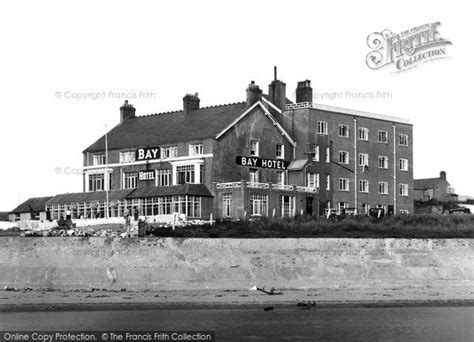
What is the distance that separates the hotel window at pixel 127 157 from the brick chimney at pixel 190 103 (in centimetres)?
631

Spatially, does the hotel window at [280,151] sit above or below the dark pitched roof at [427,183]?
above

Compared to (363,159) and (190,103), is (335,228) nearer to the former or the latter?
(363,159)

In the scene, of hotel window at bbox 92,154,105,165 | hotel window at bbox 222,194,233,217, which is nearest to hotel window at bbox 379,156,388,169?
hotel window at bbox 222,194,233,217

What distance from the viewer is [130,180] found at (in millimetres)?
78250

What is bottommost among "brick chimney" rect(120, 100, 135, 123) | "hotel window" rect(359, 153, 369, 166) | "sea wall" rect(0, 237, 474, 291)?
"sea wall" rect(0, 237, 474, 291)

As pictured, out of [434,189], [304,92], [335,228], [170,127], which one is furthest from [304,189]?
[434,189]

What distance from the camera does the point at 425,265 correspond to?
55.2 metres

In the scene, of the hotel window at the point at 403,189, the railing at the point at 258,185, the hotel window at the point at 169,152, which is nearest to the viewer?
the railing at the point at 258,185

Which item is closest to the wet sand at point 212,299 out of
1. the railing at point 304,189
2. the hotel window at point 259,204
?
the hotel window at point 259,204

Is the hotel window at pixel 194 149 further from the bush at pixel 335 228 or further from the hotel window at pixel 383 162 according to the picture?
the hotel window at pixel 383 162

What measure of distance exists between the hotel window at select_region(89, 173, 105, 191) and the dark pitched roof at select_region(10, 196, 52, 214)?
6.38 meters

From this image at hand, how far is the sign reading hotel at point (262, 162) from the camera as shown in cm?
7450

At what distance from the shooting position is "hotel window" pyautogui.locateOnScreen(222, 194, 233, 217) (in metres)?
71.2

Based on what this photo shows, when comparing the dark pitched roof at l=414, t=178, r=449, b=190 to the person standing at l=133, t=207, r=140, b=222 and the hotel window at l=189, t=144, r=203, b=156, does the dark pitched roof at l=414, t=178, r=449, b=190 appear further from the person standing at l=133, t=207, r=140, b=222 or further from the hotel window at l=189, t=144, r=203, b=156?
the person standing at l=133, t=207, r=140, b=222
